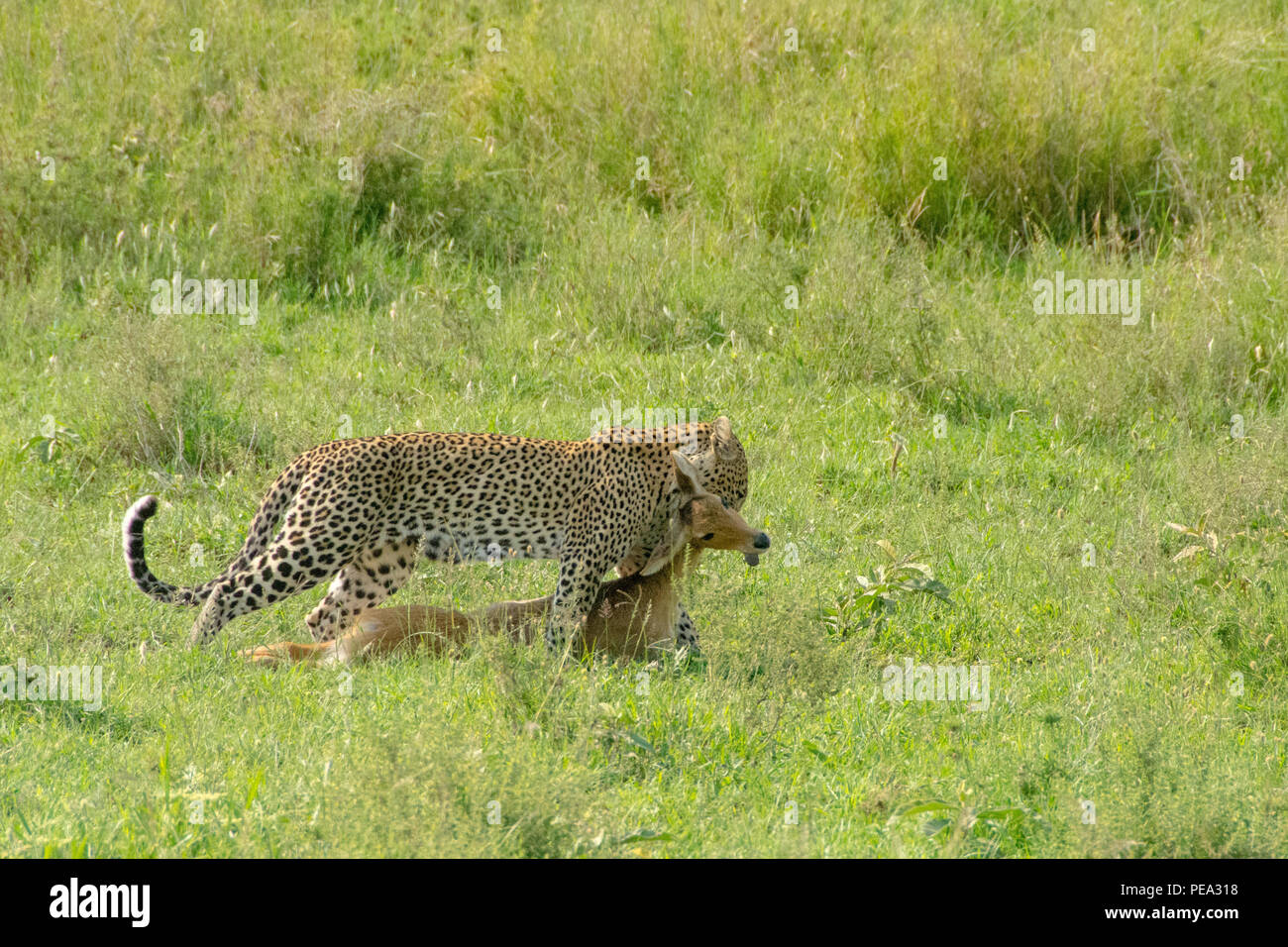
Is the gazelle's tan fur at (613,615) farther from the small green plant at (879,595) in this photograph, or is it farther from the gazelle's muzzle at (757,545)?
the small green plant at (879,595)

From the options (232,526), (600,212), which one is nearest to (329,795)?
(232,526)

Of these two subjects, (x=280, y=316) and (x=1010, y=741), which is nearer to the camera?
(x=1010, y=741)

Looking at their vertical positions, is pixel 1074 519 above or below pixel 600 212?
below

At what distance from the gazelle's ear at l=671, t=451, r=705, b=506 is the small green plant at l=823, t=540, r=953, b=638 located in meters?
0.77

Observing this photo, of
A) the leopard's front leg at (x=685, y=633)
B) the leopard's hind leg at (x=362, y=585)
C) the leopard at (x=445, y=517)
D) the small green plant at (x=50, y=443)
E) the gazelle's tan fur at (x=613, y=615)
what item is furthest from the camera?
the small green plant at (x=50, y=443)

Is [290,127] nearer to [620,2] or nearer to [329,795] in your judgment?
[620,2]

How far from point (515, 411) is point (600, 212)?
273 centimetres

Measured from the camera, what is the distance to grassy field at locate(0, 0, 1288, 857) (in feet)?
14.5

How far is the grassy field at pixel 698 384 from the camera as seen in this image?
4.43m

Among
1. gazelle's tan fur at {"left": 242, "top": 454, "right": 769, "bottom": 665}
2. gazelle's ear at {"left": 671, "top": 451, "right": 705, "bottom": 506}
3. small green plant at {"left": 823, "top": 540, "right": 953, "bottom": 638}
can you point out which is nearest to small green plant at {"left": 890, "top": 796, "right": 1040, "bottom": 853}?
gazelle's tan fur at {"left": 242, "top": 454, "right": 769, "bottom": 665}

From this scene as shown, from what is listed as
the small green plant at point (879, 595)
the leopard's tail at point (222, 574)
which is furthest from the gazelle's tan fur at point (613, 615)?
the small green plant at point (879, 595)

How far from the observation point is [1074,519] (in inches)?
293

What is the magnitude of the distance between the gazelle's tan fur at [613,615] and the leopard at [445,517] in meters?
0.12

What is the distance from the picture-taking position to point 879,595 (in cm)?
625
